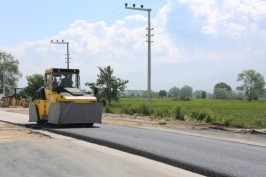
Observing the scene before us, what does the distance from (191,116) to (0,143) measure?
1716 centimetres

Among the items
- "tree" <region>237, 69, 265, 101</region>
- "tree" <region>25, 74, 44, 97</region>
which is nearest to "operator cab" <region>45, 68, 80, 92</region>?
"tree" <region>25, 74, 44, 97</region>

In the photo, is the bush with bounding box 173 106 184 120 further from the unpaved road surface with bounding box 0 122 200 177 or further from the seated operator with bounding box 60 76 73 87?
the unpaved road surface with bounding box 0 122 200 177

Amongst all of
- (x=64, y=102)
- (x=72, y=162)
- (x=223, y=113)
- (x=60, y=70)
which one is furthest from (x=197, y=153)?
(x=223, y=113)

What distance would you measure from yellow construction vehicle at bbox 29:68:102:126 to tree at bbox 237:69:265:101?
150379mm

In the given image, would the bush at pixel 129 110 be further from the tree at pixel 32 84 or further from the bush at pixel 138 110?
the tree at pixel 32 84

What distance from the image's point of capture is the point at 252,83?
565 feet

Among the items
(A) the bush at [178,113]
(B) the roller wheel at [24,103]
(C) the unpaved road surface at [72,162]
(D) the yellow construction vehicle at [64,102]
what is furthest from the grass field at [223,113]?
(C) the unpaved road surface at [72,162]

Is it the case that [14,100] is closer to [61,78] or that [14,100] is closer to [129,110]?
[129,110]

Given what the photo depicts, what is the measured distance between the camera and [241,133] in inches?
795

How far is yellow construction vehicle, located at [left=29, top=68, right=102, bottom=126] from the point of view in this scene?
20516 mm

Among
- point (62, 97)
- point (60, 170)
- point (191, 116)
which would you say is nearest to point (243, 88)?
point (191, 116)

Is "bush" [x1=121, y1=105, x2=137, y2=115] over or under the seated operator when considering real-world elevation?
under

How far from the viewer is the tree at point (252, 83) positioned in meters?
169

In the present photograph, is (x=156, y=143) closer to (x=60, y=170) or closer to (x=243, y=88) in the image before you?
(x=60, y=170)
